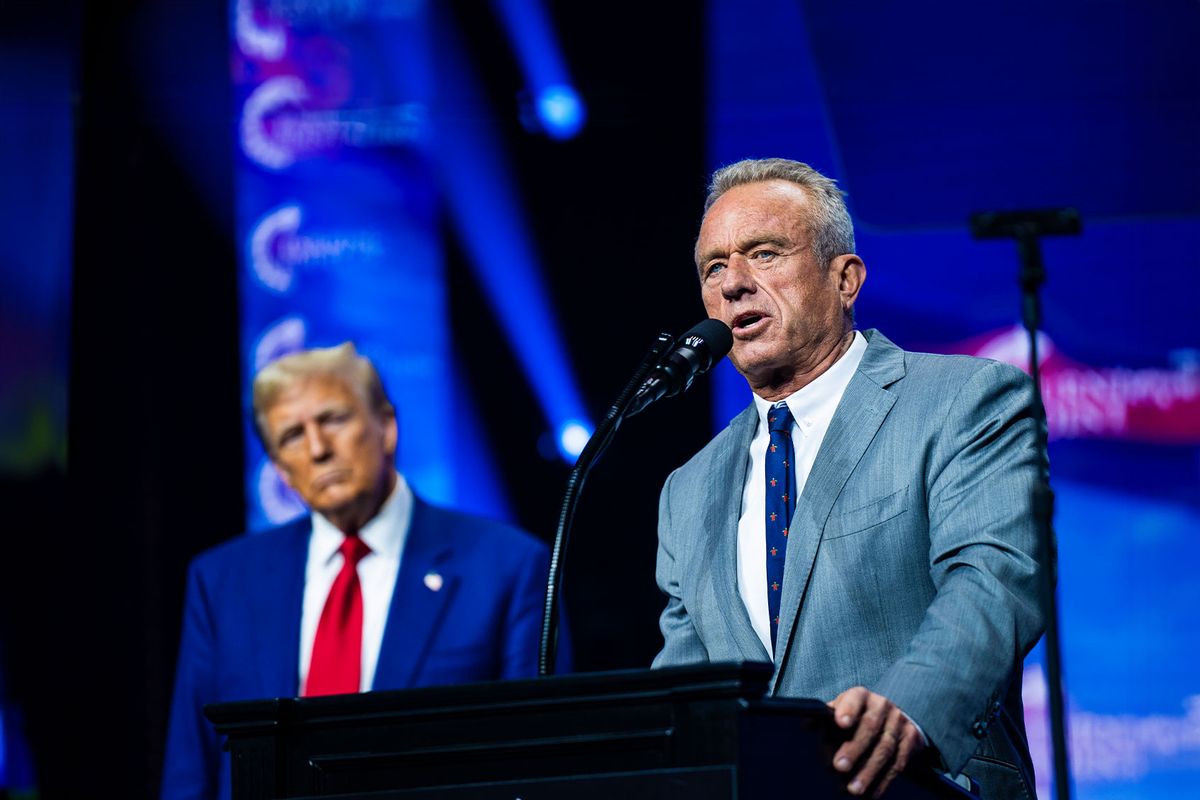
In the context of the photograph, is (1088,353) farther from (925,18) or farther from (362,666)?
(362,666)

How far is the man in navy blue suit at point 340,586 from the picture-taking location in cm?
395

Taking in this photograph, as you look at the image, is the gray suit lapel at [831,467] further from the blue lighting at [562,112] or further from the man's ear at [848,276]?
the blue lighting at [562,112]

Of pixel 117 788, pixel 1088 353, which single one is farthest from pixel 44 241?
pixel 1088 353

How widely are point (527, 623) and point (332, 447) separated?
2.53 ft

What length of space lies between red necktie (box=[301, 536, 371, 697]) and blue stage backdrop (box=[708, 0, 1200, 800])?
1.17 meters

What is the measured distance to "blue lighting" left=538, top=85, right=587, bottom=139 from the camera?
15.9ft

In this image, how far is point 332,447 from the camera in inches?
168

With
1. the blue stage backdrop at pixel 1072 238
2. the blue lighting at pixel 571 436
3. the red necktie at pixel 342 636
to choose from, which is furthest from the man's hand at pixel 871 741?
the blue lighting at pixel 571 436

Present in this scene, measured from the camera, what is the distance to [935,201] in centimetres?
458

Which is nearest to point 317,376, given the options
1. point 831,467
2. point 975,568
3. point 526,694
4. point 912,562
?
point 831,467

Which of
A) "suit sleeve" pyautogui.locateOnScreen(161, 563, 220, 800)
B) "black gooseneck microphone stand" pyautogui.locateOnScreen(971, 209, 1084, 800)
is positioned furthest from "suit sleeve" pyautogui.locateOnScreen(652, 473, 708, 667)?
"suit sleeve" pyautogui.locateOnScreen(161, 563, 220, 800)

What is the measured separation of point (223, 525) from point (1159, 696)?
9.05 ft

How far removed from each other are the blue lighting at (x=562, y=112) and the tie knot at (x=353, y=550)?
148cm

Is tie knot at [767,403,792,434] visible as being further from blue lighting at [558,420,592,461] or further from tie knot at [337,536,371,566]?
blue lighting at [558,420,592,461]
